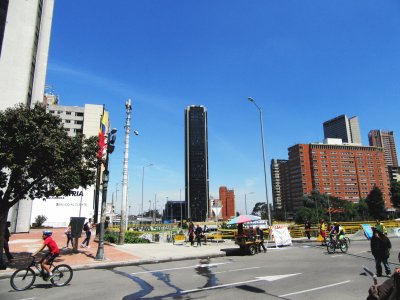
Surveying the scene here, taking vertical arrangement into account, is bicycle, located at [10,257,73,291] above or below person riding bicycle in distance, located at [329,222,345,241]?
below

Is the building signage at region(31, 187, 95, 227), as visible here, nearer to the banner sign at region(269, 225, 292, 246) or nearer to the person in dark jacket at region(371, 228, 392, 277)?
the banner sign at region(269, 225, 292, 246)

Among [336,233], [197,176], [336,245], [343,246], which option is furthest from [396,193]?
[197,176]

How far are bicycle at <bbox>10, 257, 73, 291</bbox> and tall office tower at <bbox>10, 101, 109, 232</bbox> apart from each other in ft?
21.6

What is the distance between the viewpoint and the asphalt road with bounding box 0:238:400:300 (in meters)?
8.68

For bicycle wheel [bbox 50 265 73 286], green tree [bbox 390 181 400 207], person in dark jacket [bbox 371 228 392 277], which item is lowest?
bicycle wheel [bbox 50 265 73 286]

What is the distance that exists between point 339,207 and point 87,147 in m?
142

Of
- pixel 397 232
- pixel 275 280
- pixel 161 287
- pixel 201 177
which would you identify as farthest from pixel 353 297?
pixel 201 177

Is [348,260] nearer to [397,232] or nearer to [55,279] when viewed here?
[55,279]

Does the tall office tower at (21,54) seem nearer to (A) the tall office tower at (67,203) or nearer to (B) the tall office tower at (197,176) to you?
(A) the tall office tower at (67,203)

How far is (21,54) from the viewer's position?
116 ft

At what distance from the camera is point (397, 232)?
104ft

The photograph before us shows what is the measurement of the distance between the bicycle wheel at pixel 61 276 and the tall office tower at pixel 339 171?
172584 mm

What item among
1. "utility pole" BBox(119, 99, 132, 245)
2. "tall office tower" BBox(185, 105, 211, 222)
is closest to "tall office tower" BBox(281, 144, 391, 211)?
"tall office tower" BBox(185, 105, 211, 222)

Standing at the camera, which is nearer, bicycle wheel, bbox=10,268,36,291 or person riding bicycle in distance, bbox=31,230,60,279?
bicycle wheel, bbox=10,268,36,291
